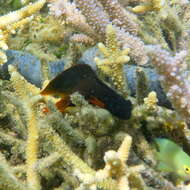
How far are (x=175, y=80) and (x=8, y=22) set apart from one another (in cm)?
170

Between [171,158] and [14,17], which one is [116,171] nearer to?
[171,158]

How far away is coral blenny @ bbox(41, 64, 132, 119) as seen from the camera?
1.95 metres

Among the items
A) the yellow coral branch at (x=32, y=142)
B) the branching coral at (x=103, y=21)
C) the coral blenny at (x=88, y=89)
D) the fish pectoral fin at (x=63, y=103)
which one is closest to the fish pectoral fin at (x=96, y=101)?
the coral blenny at (x=88, y=89)

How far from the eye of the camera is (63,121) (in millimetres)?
2006

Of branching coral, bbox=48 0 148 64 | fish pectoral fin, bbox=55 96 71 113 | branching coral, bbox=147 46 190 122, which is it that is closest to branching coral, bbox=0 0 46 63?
branching coral, bbox=48 0 148 64

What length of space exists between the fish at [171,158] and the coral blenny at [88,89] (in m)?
0.32

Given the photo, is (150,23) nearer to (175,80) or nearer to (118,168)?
(175,80)

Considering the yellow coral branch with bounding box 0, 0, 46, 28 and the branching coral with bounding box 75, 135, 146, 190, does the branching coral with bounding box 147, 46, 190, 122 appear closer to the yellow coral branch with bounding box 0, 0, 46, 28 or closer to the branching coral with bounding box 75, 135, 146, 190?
the branching coral with bounding box 75, 135, 146, 190

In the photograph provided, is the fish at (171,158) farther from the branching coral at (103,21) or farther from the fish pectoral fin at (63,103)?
the branching coral at (103,21)

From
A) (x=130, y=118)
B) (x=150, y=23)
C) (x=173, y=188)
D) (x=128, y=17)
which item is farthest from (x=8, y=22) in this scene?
(x=173, y=188)

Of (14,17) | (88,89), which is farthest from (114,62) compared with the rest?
(14,17)

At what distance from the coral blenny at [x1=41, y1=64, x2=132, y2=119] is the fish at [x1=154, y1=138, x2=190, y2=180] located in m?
0.32

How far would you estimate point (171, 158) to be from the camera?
185 centimetres

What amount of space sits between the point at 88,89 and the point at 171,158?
0.75m
